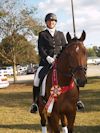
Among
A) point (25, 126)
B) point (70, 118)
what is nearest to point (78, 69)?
point (70, 118)

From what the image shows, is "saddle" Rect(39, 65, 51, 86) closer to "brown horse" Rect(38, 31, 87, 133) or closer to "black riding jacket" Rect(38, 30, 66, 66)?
"black riding jacket" Rect(38, 30, 66, 66)

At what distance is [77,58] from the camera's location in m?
6.93

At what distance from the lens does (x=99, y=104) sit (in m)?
17.1

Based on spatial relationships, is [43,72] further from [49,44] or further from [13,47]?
[13,47]

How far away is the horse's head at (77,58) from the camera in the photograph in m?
6.75

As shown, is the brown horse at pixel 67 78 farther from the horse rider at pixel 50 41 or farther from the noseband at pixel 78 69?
the horse rider at pixel 50 41

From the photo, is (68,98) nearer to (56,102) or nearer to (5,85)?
(56,102)

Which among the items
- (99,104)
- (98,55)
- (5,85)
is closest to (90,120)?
(99,104)

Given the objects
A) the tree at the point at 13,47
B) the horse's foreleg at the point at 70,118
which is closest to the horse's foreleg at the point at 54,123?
the horse's foreleg at the point at 70,118

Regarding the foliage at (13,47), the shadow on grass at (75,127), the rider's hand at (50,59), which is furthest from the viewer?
the foliage at (13,47)

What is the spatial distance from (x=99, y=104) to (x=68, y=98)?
9797mm

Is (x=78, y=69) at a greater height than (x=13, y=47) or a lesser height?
greater

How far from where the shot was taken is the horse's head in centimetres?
675

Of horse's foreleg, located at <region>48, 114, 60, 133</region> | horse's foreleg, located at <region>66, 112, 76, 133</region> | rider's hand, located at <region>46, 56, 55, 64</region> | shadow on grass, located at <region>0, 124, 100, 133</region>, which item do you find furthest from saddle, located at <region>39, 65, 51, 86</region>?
shadow on grass, located at <region>0, 124, 100, 133</region>
